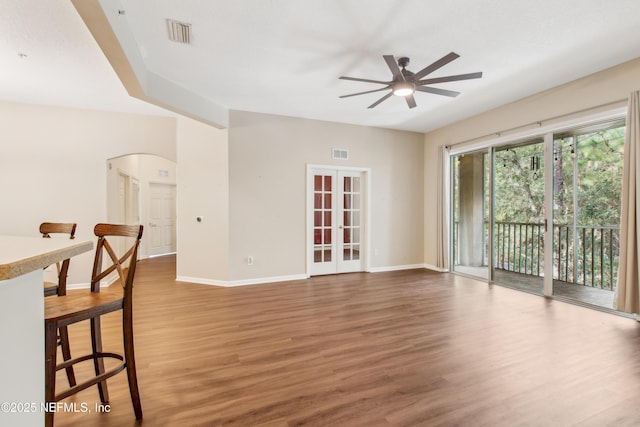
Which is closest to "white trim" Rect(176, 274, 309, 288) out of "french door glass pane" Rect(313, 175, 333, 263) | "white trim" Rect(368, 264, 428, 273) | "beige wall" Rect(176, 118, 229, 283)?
"beige wall" Rect(176, 118, 229, 283)

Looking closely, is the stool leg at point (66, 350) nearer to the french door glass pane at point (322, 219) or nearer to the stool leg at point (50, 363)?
the stool leg at point (50, 363)

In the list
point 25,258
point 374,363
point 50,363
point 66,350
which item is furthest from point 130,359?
point 374,363

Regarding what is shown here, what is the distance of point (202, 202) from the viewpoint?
4.84 m

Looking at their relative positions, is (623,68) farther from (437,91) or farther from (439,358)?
(439,358)

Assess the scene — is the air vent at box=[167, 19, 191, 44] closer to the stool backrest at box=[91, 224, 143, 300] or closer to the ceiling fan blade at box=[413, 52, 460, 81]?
the stool backrest at box=[91, 224, 143, 300]

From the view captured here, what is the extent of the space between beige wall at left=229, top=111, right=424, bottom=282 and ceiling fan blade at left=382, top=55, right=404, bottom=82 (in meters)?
2.46

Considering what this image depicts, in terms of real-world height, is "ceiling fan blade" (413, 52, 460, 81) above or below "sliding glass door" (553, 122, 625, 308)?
above

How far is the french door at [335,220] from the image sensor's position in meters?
5.31

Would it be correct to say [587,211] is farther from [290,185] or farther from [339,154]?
[290,185]

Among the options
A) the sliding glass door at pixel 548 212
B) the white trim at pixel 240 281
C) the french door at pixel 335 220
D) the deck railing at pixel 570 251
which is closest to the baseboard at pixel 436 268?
the sliding glass door at pixel 548 212

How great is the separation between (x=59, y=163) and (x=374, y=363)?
17.8ft

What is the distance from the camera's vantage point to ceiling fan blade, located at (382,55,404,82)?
8.72 ft

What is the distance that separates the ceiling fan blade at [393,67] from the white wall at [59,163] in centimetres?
436

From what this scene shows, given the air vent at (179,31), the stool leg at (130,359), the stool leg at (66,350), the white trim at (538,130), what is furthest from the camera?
the white trim at (538,130)
